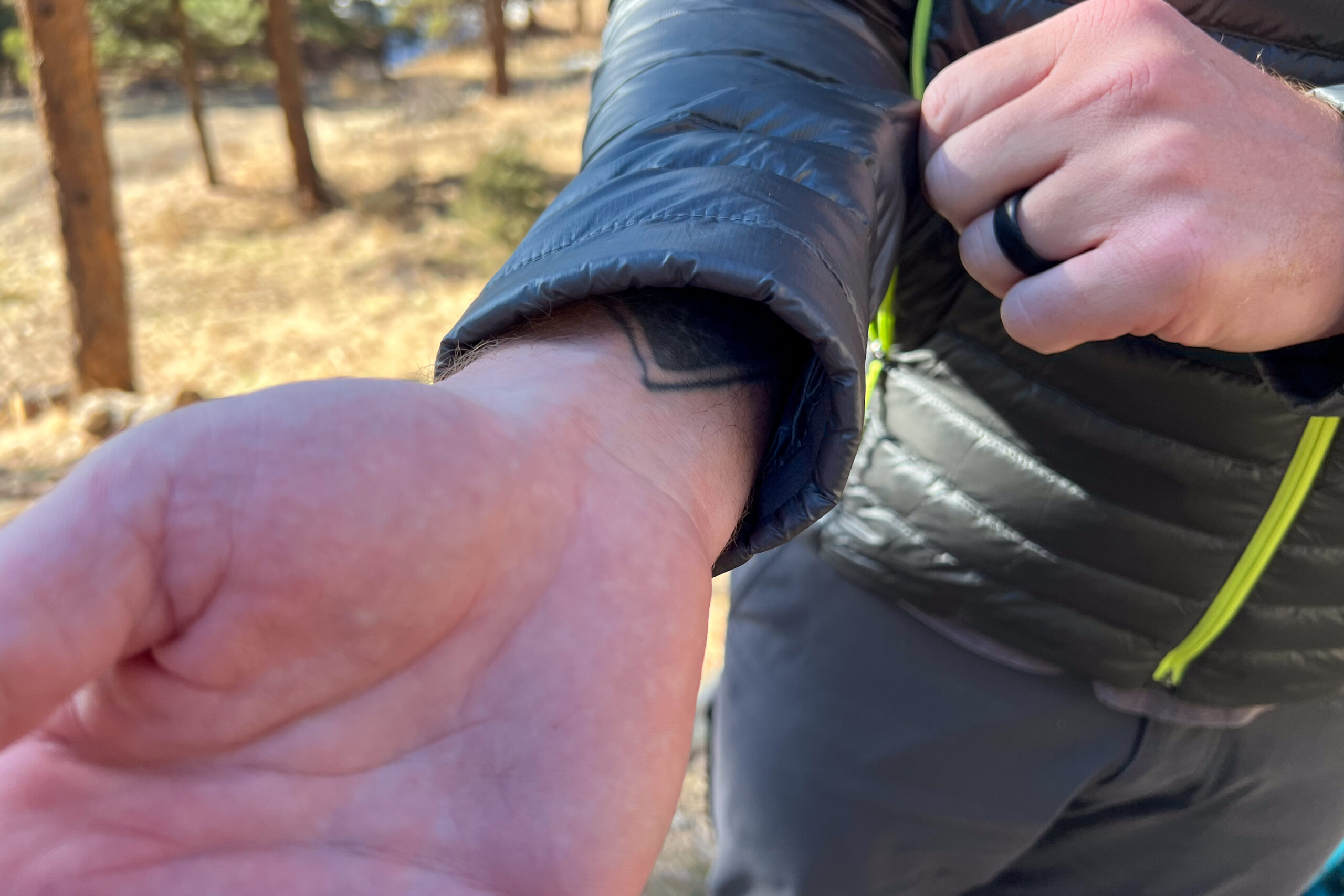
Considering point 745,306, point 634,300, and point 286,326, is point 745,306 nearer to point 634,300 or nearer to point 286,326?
point 634,300

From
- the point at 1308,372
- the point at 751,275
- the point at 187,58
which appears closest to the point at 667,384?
the point at 751,275

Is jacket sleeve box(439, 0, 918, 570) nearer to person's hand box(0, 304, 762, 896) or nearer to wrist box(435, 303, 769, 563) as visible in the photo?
wrist box(435, 303, 769, 563)

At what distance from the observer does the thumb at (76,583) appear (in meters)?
0.64

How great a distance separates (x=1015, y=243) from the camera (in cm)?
89

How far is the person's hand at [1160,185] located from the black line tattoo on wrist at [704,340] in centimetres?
25

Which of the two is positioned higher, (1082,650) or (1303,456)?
(1303,456)

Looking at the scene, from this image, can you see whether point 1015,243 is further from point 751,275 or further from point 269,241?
point 269,241

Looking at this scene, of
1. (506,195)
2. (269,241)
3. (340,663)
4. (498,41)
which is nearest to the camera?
(340,663)

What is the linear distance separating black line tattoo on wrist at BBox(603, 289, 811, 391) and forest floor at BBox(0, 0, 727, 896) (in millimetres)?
2422

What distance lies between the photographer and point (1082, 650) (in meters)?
1.21

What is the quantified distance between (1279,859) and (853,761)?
64 cm

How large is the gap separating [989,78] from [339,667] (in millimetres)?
845

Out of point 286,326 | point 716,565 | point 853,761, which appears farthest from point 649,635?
point 286,326

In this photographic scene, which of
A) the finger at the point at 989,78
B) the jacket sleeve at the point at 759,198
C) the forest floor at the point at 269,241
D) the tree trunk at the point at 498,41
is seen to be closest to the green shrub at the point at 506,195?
the forest floor at the point at 269,241
